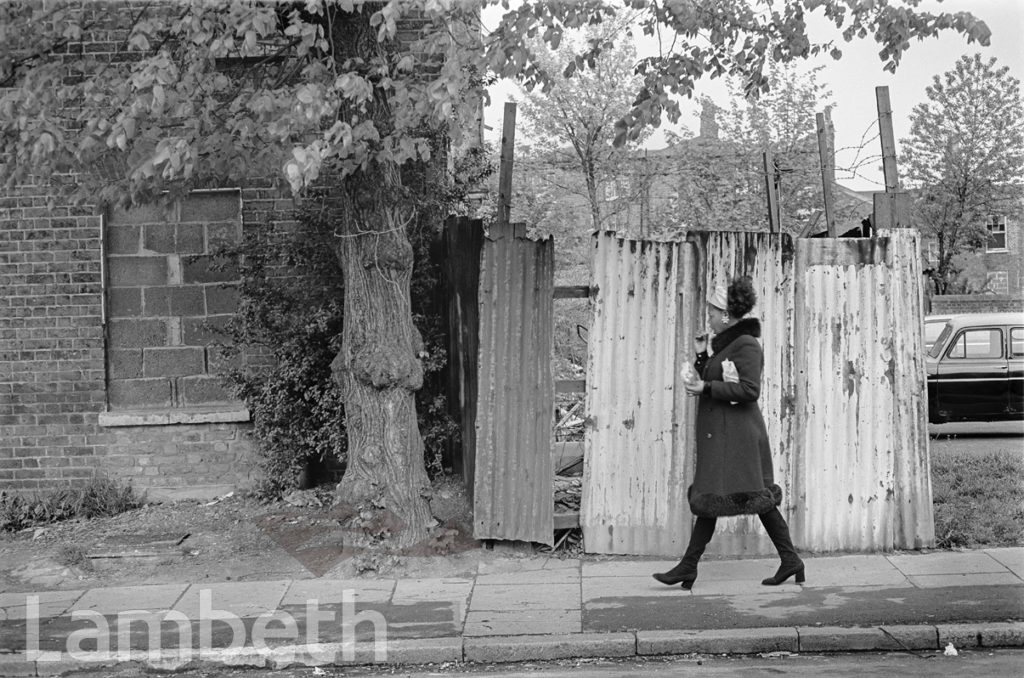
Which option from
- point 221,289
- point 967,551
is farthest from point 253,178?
point 967,551

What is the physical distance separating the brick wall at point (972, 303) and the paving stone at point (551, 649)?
72.3ft

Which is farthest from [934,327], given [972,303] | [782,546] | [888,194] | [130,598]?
[972,303]

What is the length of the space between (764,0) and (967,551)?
436 cm

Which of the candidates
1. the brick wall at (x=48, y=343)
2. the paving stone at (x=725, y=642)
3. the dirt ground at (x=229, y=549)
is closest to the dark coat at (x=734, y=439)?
the paving stone at (x=725, y=642)

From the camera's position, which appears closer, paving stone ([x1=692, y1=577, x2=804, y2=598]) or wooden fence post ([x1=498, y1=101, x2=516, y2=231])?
paving stone ([x1=692, y1=577, x2=804, y2=598])

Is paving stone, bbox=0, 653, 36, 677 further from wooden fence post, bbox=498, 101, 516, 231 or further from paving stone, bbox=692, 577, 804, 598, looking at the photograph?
wooden fence post, bbox=498, 101, 516, 231

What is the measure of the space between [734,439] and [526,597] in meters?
1.66

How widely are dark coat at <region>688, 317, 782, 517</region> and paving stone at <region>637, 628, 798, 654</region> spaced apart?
2.84ft

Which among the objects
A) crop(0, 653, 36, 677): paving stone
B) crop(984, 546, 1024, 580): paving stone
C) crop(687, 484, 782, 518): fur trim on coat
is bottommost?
crop(0, 653, 36, 677): paving stone

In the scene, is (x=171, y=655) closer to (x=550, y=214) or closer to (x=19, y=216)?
(x=19, y=216)

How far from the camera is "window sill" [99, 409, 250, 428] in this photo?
9.45 metres

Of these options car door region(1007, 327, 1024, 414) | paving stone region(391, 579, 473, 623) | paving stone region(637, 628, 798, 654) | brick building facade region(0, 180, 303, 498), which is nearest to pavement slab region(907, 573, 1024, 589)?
paving stone region(637, 628, 798, 654)

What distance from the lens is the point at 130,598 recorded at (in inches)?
279

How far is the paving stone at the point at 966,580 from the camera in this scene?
659 centimetres
